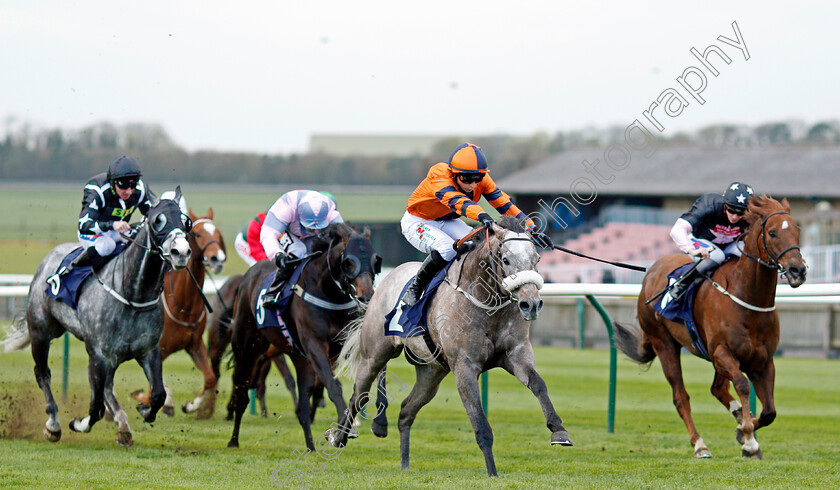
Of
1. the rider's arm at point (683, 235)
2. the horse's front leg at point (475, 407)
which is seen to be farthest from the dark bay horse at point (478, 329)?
the rider's arm at point (683, 235)

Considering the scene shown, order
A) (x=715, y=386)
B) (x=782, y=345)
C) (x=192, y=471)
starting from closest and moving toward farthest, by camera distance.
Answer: (x=192, y=471), (x=715, y=386), (x=782, y=345)

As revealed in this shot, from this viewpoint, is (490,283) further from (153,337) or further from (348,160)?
(348,160)

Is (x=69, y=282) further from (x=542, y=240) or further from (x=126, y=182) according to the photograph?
(x=542, y=240)

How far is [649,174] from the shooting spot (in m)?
32.2

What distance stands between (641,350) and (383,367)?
2568 mm

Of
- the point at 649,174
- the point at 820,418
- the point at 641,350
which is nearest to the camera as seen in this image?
the point at 641,350

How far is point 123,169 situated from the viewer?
6.74 m

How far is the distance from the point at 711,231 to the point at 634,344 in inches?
46.7

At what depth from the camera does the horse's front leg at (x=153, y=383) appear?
21.3 ft

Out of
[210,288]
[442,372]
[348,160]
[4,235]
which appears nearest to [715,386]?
[442,372]

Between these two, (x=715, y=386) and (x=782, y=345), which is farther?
(x=782, y=345)

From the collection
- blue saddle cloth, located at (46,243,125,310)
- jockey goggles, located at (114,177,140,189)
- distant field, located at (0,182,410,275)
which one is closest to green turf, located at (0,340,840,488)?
blue saddle cloth, located at (46,243,125,310)

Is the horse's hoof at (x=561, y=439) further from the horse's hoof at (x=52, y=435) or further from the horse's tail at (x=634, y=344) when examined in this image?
the horse's hoof at (x=52, y=435)

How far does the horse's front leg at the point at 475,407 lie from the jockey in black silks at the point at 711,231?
2337 mm
